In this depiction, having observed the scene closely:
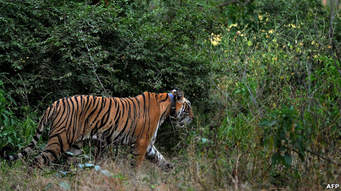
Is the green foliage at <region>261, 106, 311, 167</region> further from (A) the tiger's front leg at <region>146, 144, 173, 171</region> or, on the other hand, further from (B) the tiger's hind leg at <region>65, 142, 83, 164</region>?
(B) the tiger's hind leg at <region>65, 142, 83, 164</region>

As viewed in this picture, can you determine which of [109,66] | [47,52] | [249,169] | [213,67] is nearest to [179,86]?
[213,67]

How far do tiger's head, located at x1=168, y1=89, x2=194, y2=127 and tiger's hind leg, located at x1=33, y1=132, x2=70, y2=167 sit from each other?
70.2 inches

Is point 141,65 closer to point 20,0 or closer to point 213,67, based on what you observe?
point 213,67

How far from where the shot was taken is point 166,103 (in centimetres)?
642

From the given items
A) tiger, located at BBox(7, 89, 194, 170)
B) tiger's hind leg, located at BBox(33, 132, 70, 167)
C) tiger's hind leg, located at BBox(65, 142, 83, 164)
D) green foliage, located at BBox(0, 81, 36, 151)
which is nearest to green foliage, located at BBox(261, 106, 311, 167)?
tiger, located at BBox(7, 89, 194, 170)

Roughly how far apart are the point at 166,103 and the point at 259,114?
1983mm

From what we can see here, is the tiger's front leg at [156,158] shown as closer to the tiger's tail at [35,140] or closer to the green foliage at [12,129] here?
the tiger's tail at [35,140]

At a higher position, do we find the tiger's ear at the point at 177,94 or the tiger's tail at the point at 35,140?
the tiger's ear at the point at 177,94

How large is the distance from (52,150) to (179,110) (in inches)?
80.8

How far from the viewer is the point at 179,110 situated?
257 inches

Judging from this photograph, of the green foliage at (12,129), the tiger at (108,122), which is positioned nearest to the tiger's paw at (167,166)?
the tiger at (108,122)

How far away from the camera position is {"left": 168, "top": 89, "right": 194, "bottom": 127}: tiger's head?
Answer: 21.1 ft

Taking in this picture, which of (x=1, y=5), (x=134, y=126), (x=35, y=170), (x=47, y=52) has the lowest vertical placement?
(x=35, y=170)

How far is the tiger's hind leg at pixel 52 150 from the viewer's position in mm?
5387
